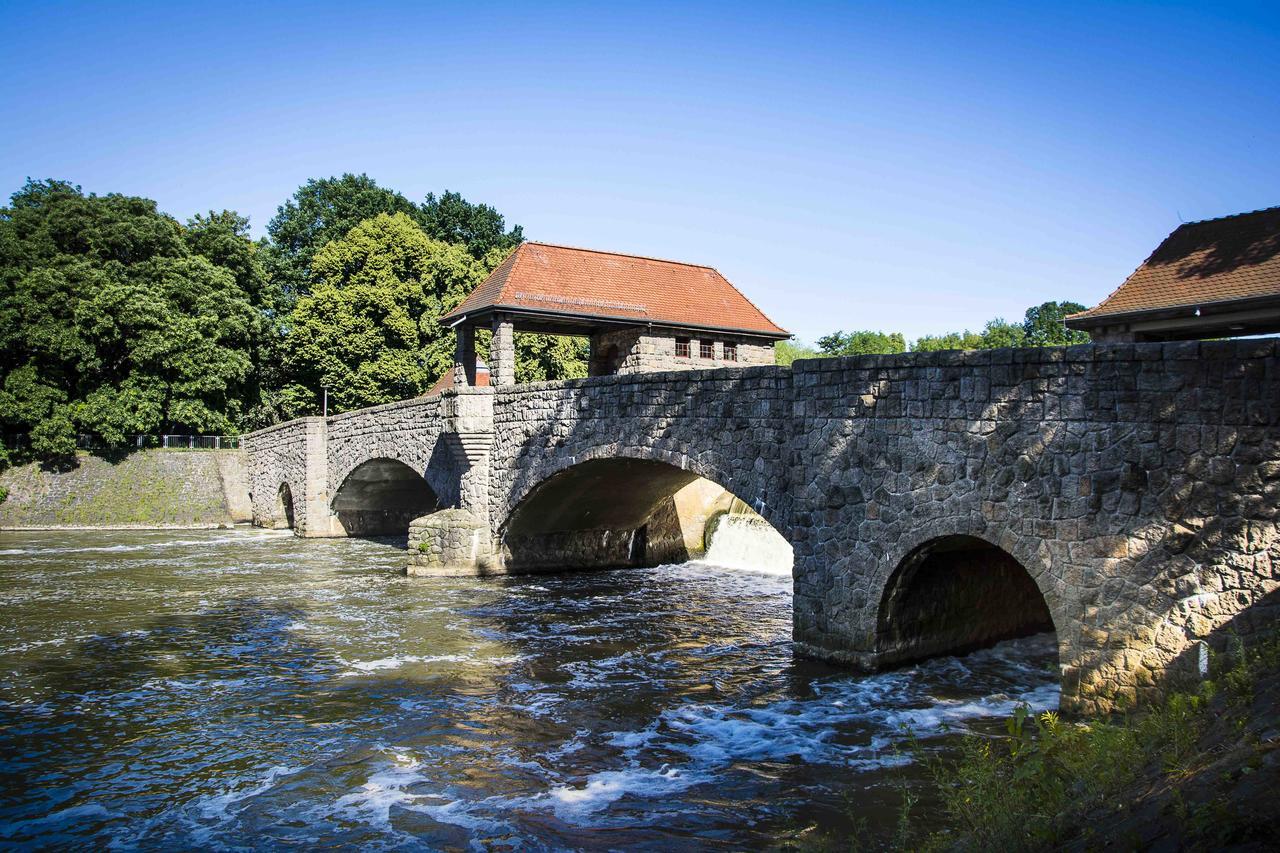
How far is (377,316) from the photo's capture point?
124 feet

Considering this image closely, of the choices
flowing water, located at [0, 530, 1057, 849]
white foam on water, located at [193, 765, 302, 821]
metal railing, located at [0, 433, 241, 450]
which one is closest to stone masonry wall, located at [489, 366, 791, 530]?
flowing water, located at [0, 530, 1057, 849]

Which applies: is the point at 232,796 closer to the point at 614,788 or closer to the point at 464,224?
the point at 614,788

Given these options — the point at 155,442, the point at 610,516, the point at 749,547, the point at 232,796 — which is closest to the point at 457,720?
the point at 232,796

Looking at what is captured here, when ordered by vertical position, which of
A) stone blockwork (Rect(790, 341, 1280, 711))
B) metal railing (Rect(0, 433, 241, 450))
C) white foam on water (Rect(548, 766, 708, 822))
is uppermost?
metal railing (Rect(0, 433, 241, 450))

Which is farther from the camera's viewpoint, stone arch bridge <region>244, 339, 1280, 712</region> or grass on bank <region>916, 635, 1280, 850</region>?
stone arch bridge <region>244, 339, 1280, 712</region>

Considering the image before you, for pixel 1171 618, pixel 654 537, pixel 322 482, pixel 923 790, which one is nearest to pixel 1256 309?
pixel 1171 618

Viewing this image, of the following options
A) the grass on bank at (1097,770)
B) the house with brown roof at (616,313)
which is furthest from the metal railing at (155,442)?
the grass on bank at (1097,770)

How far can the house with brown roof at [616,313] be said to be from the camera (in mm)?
21312

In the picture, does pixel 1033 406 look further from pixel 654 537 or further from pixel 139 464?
pixel 139 464

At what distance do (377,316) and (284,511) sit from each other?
8.34 metres

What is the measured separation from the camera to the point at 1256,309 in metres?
13.0

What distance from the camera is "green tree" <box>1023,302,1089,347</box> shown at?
164ft

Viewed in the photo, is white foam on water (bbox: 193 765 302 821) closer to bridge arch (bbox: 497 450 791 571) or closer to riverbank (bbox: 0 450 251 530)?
bridge arch (bbox: 497 450 791 571)

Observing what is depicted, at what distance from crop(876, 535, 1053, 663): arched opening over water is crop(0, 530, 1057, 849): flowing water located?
30 cm
